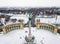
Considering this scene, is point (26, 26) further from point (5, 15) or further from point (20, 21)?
point (5, 15)

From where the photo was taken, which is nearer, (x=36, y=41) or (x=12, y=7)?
(x=36, y=41)

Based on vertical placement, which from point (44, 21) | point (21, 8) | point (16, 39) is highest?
point (21, 8)

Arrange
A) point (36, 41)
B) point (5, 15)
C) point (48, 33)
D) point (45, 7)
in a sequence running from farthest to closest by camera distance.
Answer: point (45, 7), point (5, 15), point (48, 33), point (36, 41)

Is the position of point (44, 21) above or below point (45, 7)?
below

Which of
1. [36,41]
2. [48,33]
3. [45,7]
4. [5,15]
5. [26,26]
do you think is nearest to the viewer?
[36,41]
